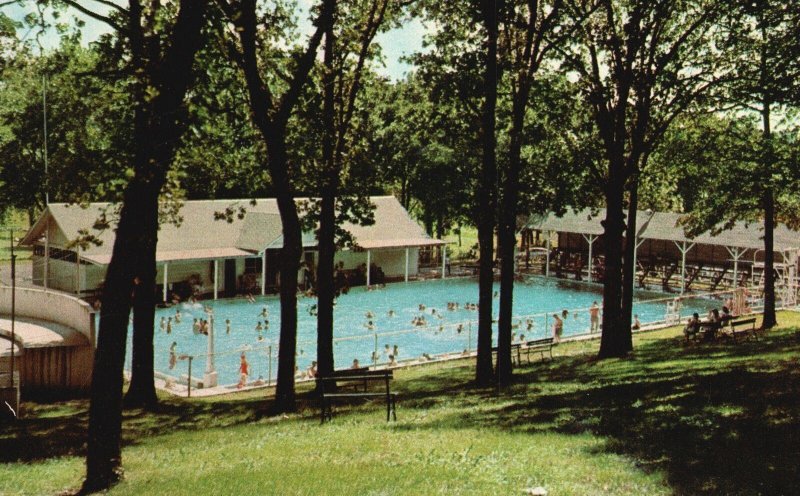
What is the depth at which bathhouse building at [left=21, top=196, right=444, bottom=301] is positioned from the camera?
129 ft

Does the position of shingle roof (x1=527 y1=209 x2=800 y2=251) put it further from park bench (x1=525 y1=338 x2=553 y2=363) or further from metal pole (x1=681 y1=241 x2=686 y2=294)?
park bench (x1=525 y1=338 x2=553 y2=363)

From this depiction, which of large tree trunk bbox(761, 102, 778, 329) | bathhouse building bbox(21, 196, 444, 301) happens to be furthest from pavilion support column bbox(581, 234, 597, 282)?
large tree trunk bbox(761, 102, 778, 329)

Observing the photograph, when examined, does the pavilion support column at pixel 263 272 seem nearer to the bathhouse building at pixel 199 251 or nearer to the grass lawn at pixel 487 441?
the bathhouse building at pixel 199 251

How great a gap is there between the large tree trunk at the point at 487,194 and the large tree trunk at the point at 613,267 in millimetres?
4620

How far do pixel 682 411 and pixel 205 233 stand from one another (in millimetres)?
36387

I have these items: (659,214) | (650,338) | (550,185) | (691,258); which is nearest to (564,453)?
(550,185)

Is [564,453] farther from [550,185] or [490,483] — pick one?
[550,185]

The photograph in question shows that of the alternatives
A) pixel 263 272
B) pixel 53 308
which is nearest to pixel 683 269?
pixel 263 272

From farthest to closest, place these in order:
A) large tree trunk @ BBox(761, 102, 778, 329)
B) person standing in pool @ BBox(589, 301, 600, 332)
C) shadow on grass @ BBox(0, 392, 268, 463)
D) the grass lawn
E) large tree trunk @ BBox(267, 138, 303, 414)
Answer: person standing in pool @ BBox(589, 301, 600, 332) → large tree trunk @ BBox(761, 102, 778, 329) → large tree trunk @ BBox(267, 138, 303, 414) → shadow on grass @ BBox(0, 392, 268, 463) → the grass lawn

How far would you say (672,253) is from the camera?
52875mm

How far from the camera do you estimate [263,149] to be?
61.4 ft

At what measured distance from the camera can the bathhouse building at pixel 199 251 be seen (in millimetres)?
39344

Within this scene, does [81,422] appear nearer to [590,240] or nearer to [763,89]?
[763,89]

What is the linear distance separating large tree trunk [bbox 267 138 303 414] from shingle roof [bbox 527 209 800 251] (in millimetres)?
27102
